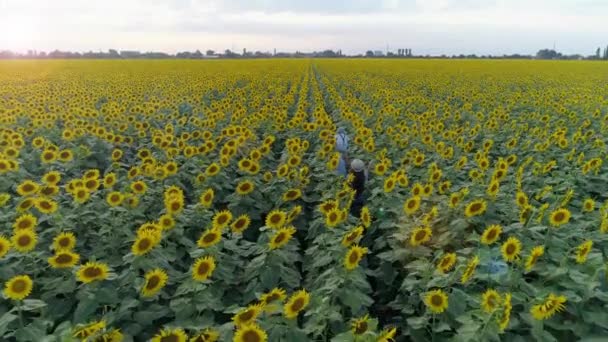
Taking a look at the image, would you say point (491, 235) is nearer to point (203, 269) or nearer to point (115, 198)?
point (203, 269)

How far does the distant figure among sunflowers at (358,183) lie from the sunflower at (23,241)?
11.7 feet

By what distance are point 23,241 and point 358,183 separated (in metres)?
3.73

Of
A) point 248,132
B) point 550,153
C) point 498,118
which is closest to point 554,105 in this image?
point 498,118

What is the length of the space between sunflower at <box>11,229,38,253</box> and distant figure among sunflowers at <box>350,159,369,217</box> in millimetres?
3553

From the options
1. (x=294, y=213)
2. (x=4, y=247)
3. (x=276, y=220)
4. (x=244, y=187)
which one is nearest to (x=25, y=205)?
(x=4, y=247)

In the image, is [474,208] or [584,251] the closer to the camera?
[584,251]

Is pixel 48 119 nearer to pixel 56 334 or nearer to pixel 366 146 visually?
pixel 366 146

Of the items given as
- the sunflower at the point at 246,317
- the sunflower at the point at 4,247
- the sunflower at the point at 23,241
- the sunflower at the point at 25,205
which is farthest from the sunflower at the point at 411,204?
the sunflower at the point at 25,205

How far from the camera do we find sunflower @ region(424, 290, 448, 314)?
2.94 meters

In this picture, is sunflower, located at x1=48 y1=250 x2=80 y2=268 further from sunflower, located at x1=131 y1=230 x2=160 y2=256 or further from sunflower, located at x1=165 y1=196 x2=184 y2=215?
sunflower, located at x1=165 y1=196 x2=184 y2=215

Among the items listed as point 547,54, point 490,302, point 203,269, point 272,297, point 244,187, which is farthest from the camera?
point 547,54

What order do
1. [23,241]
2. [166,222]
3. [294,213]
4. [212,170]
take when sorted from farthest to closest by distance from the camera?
[212,170] < [294,213] < [166,222] < [23,241]

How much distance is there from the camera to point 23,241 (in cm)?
368

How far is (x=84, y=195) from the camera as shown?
4551 mm
